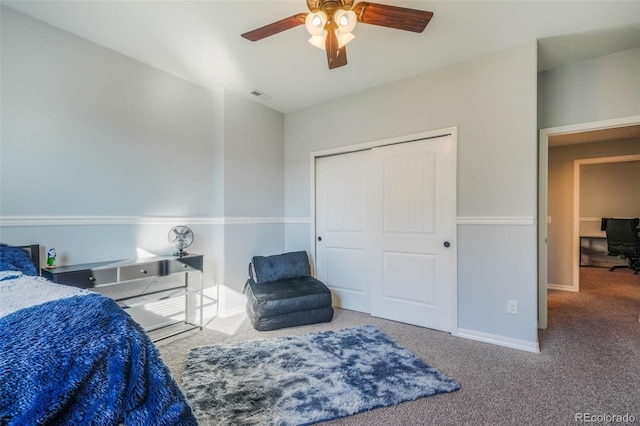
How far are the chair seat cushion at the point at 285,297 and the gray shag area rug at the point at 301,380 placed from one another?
1.06 feet

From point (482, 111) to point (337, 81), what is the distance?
57.5 inches

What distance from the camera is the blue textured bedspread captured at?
2.25 ft

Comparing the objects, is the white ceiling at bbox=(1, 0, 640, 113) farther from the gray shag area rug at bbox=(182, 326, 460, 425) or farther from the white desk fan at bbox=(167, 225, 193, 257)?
the gray shag area rug at bbox=(182, 326, 460, 425)

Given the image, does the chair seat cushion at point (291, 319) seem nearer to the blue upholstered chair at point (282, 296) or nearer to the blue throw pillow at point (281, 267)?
the blue upholstered chair at point (282, 296)

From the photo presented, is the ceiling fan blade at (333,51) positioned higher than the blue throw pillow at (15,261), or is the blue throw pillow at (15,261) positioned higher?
the ceiling fan blade at (333,51)

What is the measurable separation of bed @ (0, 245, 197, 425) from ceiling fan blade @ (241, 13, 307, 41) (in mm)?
1807

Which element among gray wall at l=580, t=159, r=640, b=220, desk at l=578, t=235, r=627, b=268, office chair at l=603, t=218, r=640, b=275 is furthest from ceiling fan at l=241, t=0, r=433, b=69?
desk at l=578, t=235, r=627, b=268

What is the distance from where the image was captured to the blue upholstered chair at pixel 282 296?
282cm

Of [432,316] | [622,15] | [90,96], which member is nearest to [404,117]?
[622,15]

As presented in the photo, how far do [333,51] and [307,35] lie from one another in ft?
1.82

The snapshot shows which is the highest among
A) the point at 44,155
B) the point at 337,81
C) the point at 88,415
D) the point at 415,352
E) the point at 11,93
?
the point at 337,81

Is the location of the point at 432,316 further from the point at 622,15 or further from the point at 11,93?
the point at 11,93

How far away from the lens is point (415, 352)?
237 cm

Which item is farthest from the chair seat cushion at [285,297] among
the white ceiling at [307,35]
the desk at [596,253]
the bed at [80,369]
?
the desk at [596,253]
